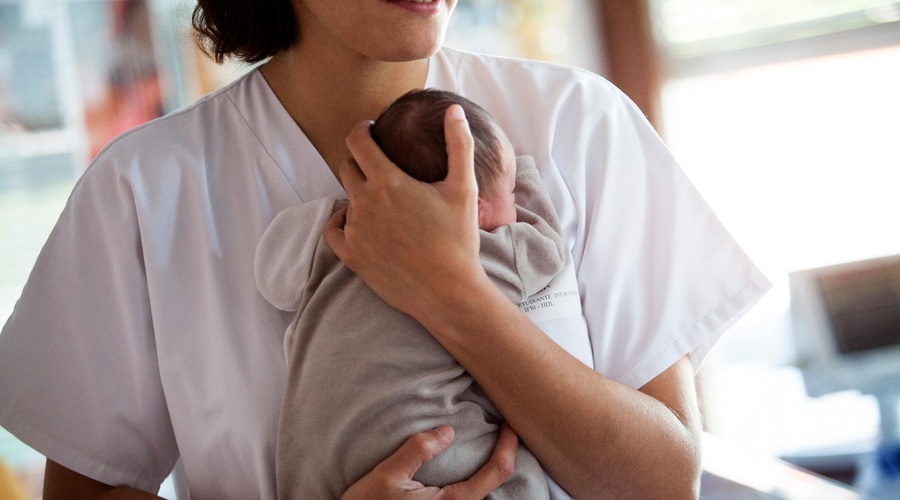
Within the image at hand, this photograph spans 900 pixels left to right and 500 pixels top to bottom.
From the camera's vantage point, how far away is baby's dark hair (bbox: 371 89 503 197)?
98 centimetres

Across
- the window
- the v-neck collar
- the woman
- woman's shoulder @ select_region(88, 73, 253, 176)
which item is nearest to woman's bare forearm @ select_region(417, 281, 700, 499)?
the woman

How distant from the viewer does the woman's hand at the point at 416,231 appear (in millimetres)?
930

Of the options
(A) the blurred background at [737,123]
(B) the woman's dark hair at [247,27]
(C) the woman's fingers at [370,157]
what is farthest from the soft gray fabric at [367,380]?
(A) the blurred background at [737,123]

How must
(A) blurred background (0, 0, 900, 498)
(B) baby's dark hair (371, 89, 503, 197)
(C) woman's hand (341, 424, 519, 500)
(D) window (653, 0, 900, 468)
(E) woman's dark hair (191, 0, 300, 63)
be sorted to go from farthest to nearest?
(D) window (653, 0, 900, 468)
(A) blurred background (0, 0, 900, 498)
(E) woman's dark hair (191, 0, 300, 63)
(B) baby's dark hair (371, 89, 503, 197)
(C) woman's hand (341, 424, 519, 500)

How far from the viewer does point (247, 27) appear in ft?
3.97

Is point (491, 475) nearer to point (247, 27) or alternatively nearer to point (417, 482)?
point (417, 482)

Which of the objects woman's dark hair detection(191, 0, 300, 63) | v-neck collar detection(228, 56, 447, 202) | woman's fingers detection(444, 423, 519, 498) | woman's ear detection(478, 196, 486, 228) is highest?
woman's dark hair detection(191, 0, 300, 63)

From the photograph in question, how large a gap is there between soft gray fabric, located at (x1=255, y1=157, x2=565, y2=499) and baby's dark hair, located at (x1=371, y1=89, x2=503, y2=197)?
0.28ft

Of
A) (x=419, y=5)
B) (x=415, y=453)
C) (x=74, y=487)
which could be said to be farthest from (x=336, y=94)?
(x=74, y=487)

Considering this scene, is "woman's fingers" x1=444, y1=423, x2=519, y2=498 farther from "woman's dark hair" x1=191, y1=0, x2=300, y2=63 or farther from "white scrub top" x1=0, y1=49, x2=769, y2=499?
"woman's dark hair" x1=191, y1=0, x2=300, y2=63

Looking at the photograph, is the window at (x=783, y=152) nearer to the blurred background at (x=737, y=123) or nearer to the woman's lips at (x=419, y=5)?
the blurred background at (x=737, y=123)

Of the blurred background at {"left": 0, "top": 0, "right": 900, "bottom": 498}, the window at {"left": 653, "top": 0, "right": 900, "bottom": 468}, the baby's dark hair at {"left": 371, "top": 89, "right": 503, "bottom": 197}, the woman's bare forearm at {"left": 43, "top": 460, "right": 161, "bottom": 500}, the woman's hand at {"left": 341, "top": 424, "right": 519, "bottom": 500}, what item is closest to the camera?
the woman's hand at {"left": 341, "top": 424, "right": 519, "bottom": 500}

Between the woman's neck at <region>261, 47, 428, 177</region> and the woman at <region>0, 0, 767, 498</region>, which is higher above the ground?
the woman's neck at <region>261, 47, 428, 177</region>

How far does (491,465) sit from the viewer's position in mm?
919
